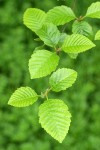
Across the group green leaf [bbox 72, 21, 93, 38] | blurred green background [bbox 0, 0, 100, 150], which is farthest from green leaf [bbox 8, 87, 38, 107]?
blurred green background [bbox 0, 0, 100, 150]

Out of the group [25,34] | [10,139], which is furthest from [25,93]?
[25,34]

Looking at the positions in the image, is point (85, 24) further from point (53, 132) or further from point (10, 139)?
point (10, 139)

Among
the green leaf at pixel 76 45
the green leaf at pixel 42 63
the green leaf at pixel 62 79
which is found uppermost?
the green leaf at pixel 76 45

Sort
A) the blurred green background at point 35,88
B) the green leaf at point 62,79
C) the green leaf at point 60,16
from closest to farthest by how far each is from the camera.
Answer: the green leaf at point 62,79 < the green leaf at point 60,16 < the blurred green background at point 35,88

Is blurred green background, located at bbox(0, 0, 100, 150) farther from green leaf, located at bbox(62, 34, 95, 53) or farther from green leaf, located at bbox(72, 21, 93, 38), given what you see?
green leaf, located at bbox(62, 34, 95, 53)

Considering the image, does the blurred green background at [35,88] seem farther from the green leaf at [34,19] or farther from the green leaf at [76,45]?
the green leaf at [76,45]

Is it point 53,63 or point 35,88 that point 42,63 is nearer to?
point 53,63

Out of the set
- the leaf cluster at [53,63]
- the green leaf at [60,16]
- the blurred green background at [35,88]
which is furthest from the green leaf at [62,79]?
the blurred green background at [35,88]

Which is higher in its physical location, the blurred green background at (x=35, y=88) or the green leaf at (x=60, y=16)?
the green leaf at (x=60, y=16)
